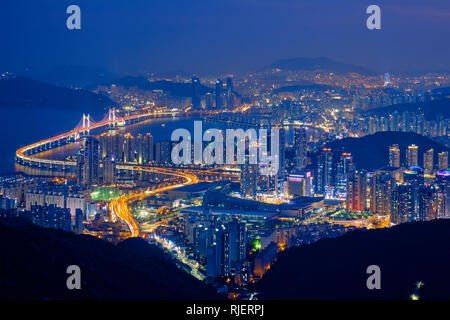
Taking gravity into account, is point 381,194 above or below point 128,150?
below

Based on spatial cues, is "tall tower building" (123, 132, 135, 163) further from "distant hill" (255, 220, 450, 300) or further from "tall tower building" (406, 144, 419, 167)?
"distant hill" (255, 220, 450, 300)

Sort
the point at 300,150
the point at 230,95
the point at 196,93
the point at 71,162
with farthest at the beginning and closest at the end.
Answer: the point at 196,93, the point at 230,95, the point at 71,162, the point at 300,150

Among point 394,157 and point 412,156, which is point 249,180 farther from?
point 412,156

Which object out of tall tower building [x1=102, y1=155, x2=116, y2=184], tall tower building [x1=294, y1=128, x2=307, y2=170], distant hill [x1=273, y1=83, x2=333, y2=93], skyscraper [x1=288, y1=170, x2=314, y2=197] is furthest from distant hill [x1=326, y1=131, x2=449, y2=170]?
distant hill [x1=273, y1=83, x2=333, y2=93]

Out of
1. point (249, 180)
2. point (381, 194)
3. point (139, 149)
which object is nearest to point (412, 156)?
point (381, 194)

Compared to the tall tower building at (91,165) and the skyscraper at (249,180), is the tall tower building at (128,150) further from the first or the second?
the skyscraper at (249,180)

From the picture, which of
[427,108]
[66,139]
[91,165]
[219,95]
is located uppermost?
[219,95]
